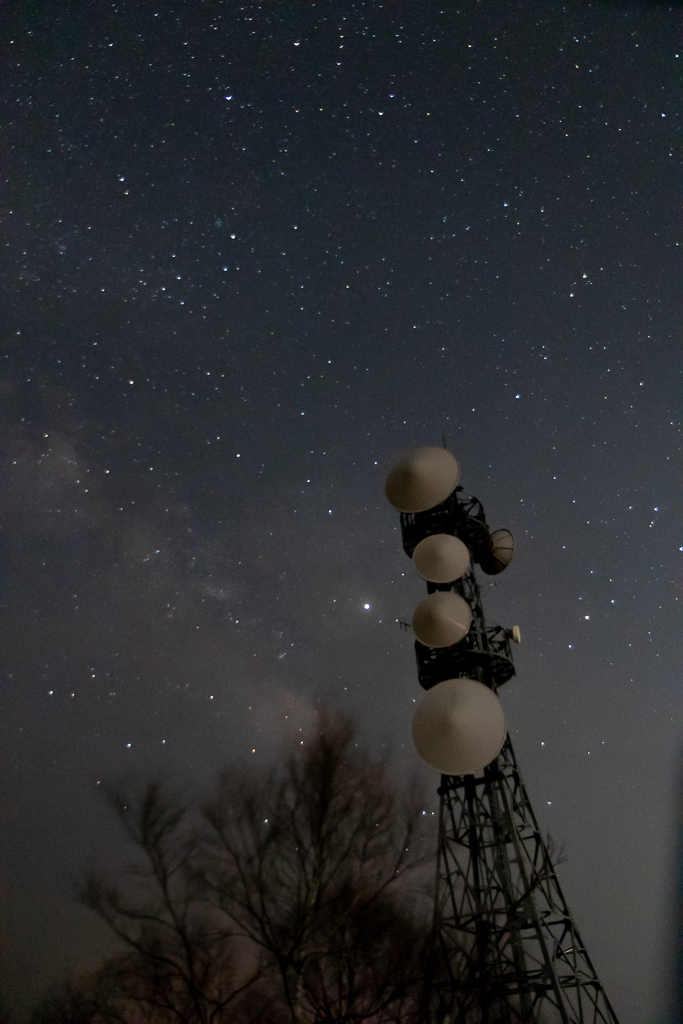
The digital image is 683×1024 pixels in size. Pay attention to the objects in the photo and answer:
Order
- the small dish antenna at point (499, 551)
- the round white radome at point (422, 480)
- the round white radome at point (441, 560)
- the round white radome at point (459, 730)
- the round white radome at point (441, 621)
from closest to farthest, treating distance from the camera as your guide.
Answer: the round white radome at point (459, 730), the round white radome at point (441, 621), the round white radome at point (422, 480), the round white radome at point (441, 560), the small dish antenna at point (499, 551)

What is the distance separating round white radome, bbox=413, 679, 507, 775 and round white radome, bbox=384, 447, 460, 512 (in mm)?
3782

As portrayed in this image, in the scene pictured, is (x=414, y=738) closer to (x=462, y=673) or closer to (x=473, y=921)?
(x=462, y=673)

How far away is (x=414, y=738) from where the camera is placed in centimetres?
1091

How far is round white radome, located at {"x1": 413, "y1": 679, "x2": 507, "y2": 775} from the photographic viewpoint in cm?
1034

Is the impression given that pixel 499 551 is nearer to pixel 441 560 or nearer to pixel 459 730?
pixel 441 560

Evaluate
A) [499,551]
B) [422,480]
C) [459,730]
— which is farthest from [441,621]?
[499,551]

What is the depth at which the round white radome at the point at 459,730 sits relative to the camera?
10344mm

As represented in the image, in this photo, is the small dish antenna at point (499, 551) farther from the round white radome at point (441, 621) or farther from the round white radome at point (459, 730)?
the round white radome at point (459, 730)

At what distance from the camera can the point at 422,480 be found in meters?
12.9

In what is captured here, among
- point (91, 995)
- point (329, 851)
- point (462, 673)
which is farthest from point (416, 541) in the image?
point (91, 995)

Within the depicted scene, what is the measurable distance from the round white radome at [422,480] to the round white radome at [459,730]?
3782mm

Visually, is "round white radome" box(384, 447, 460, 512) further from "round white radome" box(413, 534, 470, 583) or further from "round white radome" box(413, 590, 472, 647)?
"round white radome" box(413, 590, 472, 647)

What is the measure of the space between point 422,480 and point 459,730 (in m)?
4.85

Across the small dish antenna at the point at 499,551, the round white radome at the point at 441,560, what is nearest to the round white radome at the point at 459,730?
the round white radome at the point at 441,560
